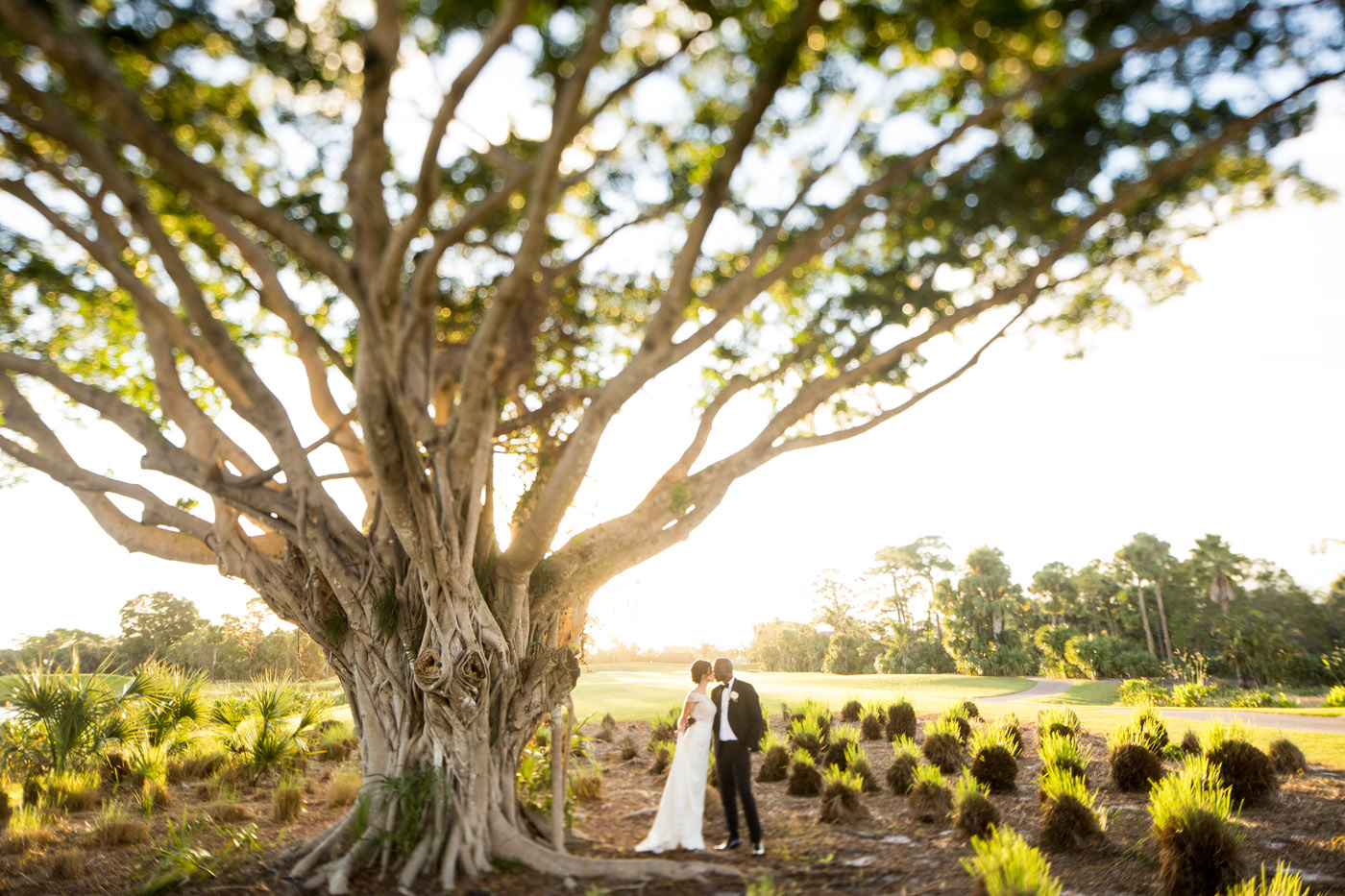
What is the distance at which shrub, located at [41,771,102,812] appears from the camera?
316 inches

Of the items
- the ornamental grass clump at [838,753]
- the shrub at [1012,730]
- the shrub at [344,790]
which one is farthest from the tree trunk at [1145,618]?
the shrub at [344,790]

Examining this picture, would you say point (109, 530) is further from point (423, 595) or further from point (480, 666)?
point (480, 666)

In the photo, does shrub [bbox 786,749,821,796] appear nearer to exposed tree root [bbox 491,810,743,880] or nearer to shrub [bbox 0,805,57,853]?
exposed tree root [bbox 491,810,743,880]

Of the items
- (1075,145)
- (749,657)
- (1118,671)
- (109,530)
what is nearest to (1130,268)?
(1075,145)

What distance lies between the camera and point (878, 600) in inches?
2387

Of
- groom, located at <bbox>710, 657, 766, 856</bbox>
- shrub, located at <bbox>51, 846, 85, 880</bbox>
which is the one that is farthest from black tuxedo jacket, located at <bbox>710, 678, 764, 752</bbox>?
shrub, located at <bbox>51, 846, 85, 880</bbox>

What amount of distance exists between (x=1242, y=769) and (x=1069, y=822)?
2445mm

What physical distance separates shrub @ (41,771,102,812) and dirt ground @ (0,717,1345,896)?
66cm

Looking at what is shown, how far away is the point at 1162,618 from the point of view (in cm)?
4081

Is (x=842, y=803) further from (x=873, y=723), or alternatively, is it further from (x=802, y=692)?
(x=802, y=692)

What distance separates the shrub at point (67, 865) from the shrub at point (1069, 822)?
782 cm

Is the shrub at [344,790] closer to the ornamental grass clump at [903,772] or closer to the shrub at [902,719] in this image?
the ornamental grass clump at [903,772]

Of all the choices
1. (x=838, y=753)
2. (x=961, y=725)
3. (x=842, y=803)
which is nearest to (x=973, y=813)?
(x=842, y=803)

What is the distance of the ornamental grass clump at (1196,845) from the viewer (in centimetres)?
443
